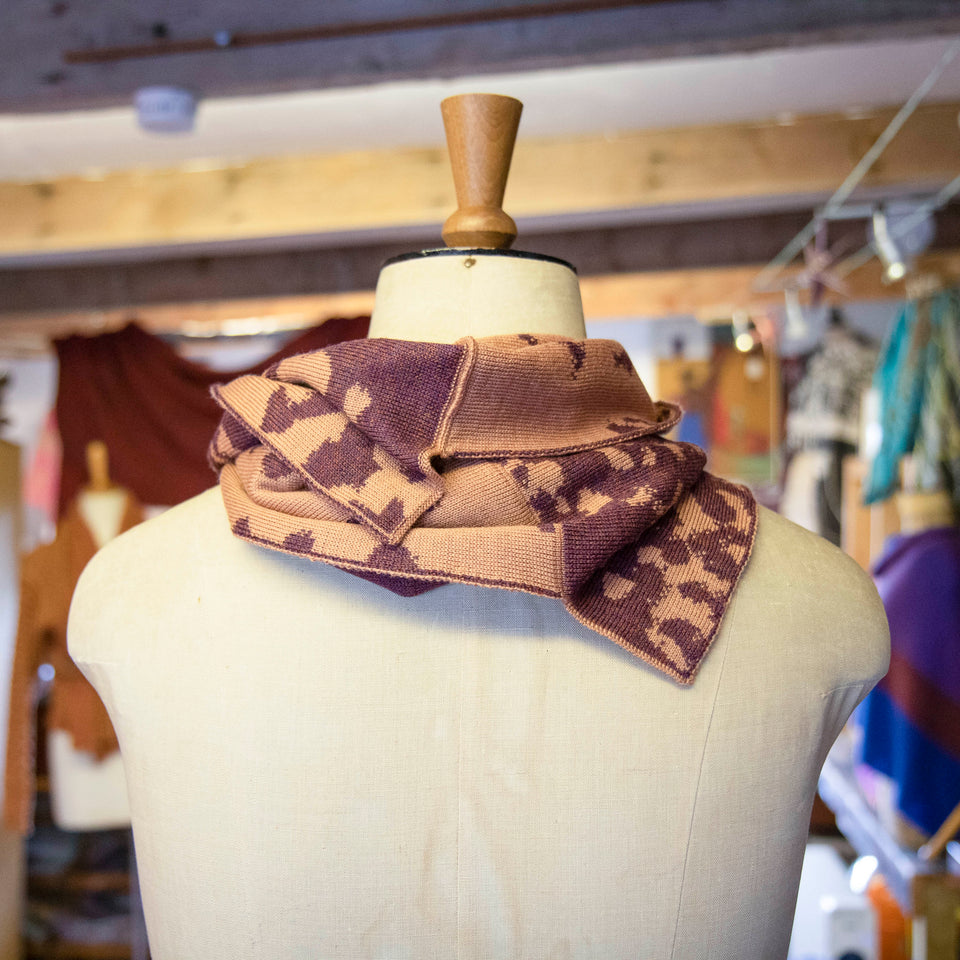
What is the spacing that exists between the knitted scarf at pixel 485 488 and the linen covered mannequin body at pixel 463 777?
0.14 ft

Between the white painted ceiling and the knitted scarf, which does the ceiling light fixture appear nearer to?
the white painted ceiling

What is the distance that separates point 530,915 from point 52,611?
8.43ft

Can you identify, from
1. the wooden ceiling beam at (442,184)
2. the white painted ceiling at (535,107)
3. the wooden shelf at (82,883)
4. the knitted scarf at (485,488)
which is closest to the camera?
the knitted scarf at (485,488)

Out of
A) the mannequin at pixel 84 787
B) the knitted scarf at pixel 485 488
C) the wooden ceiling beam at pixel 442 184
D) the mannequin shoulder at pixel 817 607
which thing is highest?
the wooden ceiling beam at pixel 442 184

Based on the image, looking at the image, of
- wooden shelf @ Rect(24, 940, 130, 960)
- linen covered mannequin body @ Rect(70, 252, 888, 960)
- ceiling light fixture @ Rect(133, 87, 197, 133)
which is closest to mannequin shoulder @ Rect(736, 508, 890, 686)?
linen covered mannequin body @ Rect(70, 252, 888, 960)

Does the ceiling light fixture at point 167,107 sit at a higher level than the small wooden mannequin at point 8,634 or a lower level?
higher

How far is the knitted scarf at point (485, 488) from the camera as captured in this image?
2.35 feet

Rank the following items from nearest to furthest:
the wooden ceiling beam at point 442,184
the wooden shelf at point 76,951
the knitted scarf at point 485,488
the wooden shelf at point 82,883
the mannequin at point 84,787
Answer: the knitted scarf at point 485,488 → the wooden ceiling beam at point 442,184 → the mannequin at point 84,787 → the wooden shelf at point 76,951 → the wooden shelf at point 82,883

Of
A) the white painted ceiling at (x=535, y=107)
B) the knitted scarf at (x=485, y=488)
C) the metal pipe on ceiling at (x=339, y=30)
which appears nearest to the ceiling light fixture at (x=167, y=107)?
the metal pipe on ceiling at (x=339, y=30)

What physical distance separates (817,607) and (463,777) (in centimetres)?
33

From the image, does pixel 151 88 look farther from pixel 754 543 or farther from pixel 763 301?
pixel 763 301

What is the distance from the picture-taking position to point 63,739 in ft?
9.57

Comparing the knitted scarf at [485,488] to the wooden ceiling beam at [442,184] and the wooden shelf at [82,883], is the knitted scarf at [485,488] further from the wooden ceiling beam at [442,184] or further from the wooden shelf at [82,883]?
the wooden shelf at [82,883]

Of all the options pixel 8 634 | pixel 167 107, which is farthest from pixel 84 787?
pixel 167 107
